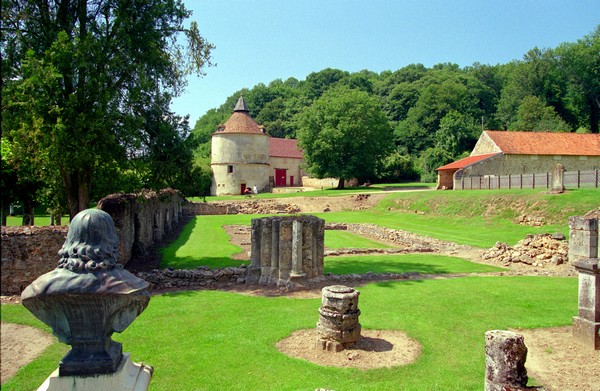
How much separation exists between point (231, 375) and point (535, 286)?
10295 mm

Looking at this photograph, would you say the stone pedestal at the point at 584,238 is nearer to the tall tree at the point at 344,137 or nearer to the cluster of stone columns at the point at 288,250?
the cluster of stone columns at the point at 288,250

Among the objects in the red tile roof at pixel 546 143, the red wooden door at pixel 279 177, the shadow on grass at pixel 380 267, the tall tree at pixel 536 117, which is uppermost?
the tall tree at pixel 536 117

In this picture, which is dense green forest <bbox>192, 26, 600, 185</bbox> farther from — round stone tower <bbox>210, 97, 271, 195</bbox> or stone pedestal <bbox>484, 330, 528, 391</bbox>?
stone pedestal <bbox>484, 330, 528, 391</bbox>

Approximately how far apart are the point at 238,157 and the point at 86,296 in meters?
54.6

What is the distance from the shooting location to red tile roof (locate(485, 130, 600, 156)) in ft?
141

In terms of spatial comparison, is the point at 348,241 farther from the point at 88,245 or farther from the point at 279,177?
the point at 279,177

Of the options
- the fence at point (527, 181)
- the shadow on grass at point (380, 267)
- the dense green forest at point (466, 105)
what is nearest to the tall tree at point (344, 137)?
the dense green forest at point (466, 105)

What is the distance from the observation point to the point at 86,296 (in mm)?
3465

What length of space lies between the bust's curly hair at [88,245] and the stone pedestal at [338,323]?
556cm

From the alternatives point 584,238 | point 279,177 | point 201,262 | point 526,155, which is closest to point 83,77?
point 201,262

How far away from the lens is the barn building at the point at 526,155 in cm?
4184

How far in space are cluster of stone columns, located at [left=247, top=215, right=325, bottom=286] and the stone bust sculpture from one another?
10.2 metres

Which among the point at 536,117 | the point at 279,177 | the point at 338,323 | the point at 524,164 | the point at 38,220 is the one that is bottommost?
the point at 338,323

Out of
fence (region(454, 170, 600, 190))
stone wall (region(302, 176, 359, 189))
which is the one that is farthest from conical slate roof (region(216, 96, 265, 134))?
fence (region(454, 170, 600, 190))
